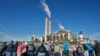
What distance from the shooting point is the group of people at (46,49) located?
34.8 ft

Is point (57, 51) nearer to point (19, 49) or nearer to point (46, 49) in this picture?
point (46, 49)

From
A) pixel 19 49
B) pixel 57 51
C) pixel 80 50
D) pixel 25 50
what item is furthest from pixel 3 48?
pixel 80 50

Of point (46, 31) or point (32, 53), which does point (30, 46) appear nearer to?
point (32, 53)

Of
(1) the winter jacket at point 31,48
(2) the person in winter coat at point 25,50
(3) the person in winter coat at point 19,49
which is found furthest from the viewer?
(1) the winter jacket at point 31,48

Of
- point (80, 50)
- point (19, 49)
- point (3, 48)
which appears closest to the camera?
point (19, 49)

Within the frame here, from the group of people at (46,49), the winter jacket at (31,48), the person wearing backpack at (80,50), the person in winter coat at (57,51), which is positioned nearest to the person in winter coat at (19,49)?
the group of people at (46,49)

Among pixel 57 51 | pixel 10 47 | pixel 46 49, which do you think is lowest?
pixel 57 51

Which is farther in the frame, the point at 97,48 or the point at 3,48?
the point at 97,48

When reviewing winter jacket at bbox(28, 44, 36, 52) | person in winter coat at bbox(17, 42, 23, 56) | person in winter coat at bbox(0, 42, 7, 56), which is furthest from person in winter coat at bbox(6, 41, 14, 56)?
winter jacket at bbox(28, 44, 36, 52)

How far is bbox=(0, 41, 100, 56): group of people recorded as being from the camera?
10.6 m

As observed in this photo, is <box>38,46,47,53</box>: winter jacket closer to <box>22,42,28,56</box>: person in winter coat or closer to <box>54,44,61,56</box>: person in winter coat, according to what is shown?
<box>54,44,61,56</box>: person in winter coat

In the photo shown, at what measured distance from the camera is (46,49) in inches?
426

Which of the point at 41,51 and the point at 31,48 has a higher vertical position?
the point at 31,48

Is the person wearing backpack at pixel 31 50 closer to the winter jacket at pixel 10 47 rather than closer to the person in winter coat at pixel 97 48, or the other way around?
the winter jacket at pixel 10 47
